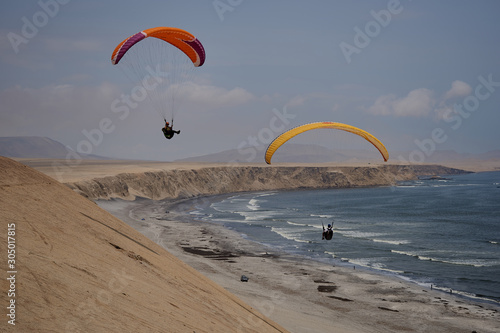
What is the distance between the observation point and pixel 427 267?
3331cm

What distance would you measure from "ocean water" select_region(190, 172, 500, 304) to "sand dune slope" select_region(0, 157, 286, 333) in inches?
840

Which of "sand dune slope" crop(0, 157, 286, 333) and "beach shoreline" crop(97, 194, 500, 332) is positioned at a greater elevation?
"sand dune slope" crop(0, 157, 286, 333)

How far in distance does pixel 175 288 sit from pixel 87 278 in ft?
10.3

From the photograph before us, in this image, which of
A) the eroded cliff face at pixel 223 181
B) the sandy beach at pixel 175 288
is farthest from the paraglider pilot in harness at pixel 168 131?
the eroded cliff face at pixel 223 181

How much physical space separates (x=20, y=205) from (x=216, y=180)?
114347mm

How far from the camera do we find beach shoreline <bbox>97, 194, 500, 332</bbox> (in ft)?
68.3

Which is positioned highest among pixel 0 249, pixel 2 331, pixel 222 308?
pixel 0 249

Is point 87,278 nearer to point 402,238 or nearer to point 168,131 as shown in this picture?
point 168,131

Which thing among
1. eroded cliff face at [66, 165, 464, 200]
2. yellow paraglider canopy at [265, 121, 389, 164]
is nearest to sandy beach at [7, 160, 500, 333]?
yellow paraglider canopy at [265, 121, 389, 164]

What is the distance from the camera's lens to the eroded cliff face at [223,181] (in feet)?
254

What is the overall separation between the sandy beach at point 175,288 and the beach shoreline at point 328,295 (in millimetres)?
73

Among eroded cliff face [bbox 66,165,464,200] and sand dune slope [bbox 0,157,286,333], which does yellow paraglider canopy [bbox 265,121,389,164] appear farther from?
eroded cliff face [bbox 66,165,464,200]

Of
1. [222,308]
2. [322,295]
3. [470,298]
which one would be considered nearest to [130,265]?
[222,308]

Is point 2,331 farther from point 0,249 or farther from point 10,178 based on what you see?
point 10,178
